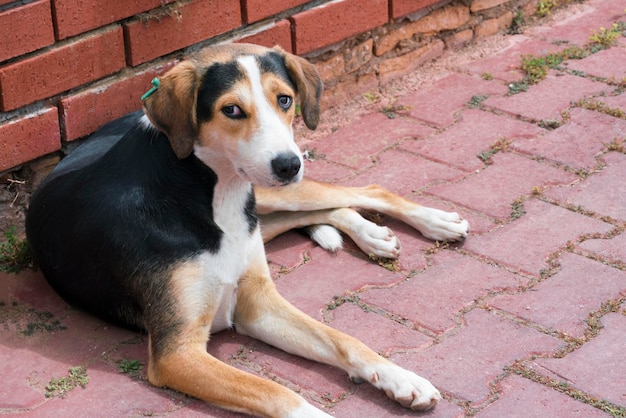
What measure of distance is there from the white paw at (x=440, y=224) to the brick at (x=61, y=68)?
148 centimetres

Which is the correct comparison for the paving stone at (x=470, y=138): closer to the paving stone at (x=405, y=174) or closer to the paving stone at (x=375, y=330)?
the paving stone at (x=405, y=174)

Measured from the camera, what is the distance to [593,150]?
545 centimetres

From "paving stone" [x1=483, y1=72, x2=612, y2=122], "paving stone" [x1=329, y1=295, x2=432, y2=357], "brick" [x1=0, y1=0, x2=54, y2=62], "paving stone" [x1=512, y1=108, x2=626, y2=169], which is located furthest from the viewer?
"paving stone" [x1=483, y1=72, x2=612, y2=122]

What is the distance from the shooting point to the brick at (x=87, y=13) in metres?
4.53

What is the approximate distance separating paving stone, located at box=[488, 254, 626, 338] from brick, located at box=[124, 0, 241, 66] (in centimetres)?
184

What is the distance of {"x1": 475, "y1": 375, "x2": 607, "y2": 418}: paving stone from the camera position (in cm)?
371

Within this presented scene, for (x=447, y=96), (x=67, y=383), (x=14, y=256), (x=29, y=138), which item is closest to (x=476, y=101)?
(x=447, y=96)

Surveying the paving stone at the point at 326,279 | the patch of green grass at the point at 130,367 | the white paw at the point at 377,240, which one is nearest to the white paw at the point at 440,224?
the white paw at the point at 377,240

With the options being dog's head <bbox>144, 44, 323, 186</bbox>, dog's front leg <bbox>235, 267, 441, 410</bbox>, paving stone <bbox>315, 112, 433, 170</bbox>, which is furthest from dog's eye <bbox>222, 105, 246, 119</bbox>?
paving stone <bbox>315, 112, 433, 170</bbox>

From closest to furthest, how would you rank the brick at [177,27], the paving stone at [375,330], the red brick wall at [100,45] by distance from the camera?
the paving stone at [375,330]
the red brick wall at [100,45]
the brick at [177,27]

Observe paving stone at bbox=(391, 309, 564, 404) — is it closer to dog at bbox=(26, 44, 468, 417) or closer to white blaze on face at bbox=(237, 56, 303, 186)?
dog at bbox=(26, 44, 468, 417)

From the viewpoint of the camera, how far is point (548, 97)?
5.97 m

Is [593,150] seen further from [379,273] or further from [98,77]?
[98,77]

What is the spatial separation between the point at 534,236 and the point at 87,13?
2135 mm
